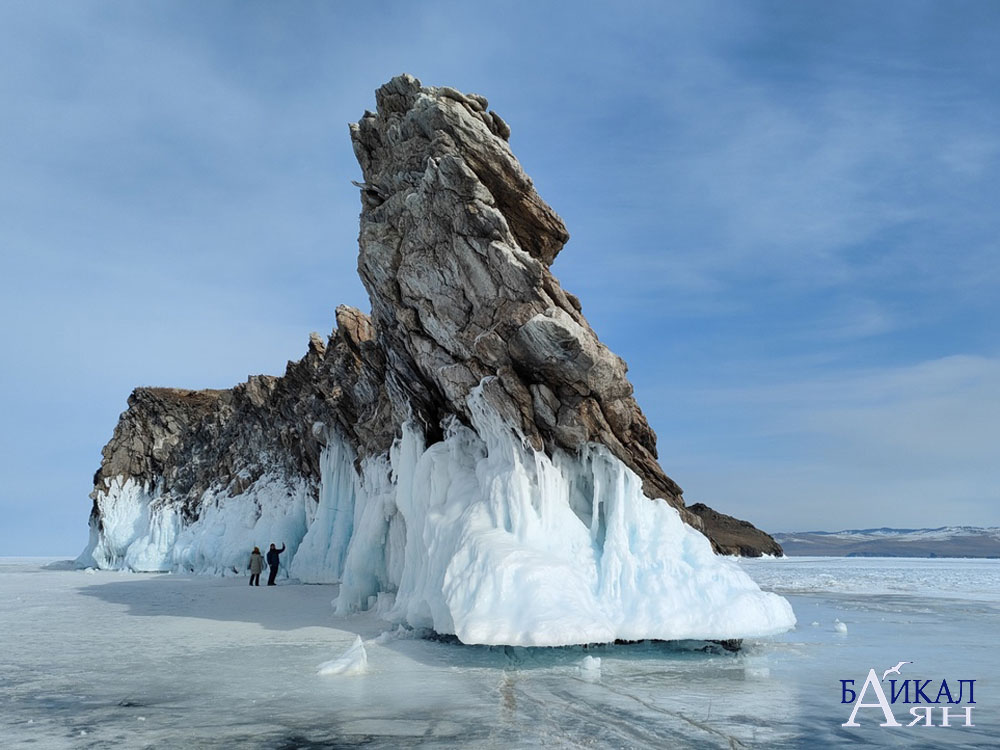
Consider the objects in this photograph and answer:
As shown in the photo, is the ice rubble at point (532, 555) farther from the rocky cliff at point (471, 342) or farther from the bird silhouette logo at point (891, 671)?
the bird silhouette logo at point (891, 671)

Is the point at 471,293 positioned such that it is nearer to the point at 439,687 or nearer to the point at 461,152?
the point at 461,152

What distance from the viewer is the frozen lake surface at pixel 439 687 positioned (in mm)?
8312

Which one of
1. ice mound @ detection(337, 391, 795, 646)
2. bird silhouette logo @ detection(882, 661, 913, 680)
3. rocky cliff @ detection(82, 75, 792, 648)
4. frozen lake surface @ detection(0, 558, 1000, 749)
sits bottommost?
frozen lake surface @ detection(0, 558, 1000, 749)

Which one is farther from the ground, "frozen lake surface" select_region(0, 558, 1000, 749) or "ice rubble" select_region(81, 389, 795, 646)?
"ice rubble" select_region(81, 389, 795, 646)

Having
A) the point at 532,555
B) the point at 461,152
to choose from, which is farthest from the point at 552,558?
the point at 461,152

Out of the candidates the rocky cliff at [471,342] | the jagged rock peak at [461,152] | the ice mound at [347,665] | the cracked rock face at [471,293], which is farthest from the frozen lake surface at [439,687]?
the jagged rock peak at [461,152]

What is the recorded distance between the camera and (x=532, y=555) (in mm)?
14227

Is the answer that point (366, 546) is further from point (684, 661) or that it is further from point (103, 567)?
point (103, 567)

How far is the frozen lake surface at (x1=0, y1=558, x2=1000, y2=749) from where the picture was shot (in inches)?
327

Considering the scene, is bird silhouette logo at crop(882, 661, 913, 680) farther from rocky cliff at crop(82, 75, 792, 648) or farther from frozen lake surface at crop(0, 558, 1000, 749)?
rocky cliff at crop(82, 75, 792, 648)

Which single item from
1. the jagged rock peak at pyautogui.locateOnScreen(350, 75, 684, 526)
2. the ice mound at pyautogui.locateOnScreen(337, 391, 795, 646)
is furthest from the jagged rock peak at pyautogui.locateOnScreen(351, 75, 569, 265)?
the ice mound at pyautogui.locateOnScreen(337, 391, 795, 646)

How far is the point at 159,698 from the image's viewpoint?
10.3 metres

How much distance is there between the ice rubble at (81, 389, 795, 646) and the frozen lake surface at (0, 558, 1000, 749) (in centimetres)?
67

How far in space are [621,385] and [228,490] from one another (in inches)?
1771
